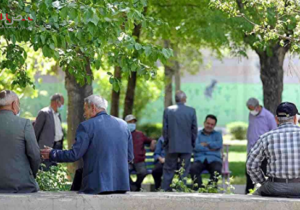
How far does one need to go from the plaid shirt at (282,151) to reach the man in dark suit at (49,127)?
5843mm

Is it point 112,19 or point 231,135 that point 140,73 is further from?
point 231,135

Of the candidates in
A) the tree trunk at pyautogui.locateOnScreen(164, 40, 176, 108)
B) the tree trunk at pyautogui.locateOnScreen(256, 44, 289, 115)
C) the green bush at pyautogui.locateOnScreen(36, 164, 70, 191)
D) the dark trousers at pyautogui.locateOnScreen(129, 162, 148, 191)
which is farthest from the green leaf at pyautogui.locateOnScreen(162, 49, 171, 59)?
the tree trunk at pyautogui.locateOnScreen(164, 40, 176, 108)

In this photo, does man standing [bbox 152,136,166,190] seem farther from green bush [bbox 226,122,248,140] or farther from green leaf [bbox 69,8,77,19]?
green bush [bbox 226,122,248,140]

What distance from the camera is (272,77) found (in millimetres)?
16562

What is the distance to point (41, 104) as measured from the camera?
43969 mm

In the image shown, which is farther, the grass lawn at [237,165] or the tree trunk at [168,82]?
the tree trunk at [168,82]

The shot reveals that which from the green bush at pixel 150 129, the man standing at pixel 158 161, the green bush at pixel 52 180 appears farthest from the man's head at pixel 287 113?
the green bush at pixel 150 129

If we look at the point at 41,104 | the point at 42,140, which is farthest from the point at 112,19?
the point at 41,104

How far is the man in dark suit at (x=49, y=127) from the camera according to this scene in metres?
13.3

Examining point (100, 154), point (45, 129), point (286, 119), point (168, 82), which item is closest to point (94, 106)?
point (100, 154)

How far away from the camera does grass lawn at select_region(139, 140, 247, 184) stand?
1845 centimetres

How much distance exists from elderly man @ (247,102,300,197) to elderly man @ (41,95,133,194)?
52.0 inches

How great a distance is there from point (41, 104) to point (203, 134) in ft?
98.6

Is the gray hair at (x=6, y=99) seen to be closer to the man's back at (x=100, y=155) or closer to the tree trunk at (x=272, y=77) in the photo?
the man's back at (x=100, y=155)
